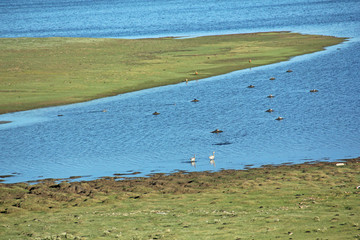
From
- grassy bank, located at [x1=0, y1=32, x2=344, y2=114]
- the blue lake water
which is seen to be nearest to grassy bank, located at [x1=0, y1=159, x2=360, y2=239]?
the blue lake water

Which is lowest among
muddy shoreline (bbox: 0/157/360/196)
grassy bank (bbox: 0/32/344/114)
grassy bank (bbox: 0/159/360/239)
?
grassy bank (bbox: 0/159/360/239)

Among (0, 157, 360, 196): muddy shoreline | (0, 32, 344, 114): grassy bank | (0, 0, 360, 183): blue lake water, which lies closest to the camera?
(0, 157, 360, 196): muddy shoreline

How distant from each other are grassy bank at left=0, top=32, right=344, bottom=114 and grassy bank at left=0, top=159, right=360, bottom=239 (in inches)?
1026

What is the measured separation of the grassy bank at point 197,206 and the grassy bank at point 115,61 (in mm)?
26058

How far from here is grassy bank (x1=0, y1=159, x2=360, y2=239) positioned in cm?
1927

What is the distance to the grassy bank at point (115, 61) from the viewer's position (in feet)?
184

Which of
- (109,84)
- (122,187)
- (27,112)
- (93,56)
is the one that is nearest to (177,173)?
(122,187)

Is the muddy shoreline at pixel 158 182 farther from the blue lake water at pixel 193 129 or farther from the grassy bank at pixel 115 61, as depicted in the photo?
the grassy bank at pixel 115 61

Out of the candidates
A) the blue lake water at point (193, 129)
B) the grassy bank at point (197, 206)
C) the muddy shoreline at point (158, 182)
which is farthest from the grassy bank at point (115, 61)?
the grassy bank at point (197, 206)

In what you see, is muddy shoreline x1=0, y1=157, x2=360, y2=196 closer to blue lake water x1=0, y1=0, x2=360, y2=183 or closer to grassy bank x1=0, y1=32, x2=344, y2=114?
blue lake water x1=0, y1=0, x2=360, y2=183

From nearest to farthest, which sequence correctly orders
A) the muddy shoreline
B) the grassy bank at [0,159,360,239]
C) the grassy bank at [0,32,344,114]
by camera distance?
the grassy bank at [0,159,360,239] < the muddy shoreline < the grassy bank at [0,32,344,114]

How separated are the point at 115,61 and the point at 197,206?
51683 mm

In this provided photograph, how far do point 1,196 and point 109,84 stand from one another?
34.0 m

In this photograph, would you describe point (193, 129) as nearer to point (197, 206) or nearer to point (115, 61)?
point (197, 206)
